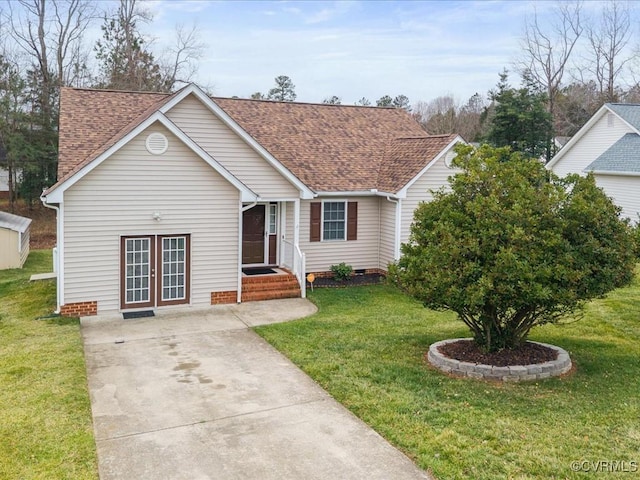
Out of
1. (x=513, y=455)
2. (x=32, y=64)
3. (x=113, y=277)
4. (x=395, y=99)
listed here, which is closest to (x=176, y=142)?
(x=113, y=277)

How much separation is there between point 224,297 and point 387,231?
575cm

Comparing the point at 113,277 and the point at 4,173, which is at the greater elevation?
the point at 4,173

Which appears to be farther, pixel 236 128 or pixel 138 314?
pixel 236 128

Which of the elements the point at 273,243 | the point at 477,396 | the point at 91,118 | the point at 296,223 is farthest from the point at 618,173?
the point at 91,118

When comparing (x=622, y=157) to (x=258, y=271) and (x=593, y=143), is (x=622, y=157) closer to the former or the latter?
(x=593, y=143)

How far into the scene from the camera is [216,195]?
1507 centimetres

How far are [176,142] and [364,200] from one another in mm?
6587

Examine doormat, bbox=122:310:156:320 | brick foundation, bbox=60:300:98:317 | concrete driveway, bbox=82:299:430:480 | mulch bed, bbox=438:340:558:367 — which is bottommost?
concrete driveway, bbox=82:299:430:480

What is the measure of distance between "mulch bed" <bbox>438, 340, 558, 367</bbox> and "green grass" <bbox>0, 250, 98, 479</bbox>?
19.4 ft

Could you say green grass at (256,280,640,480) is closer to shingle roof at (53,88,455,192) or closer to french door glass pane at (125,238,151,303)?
french door glass pane at (125,238,151,303)

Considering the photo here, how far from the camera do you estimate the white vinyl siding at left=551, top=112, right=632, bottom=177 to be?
28.1 metres

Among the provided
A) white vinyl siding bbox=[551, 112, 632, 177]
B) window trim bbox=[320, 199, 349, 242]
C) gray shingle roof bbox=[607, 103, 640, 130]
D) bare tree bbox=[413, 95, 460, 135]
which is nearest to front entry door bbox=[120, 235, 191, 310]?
window trim bbox=[320, 199, 349, 242]

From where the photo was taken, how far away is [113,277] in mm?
14234

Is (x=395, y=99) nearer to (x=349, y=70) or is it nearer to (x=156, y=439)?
(x=349, y=70)
